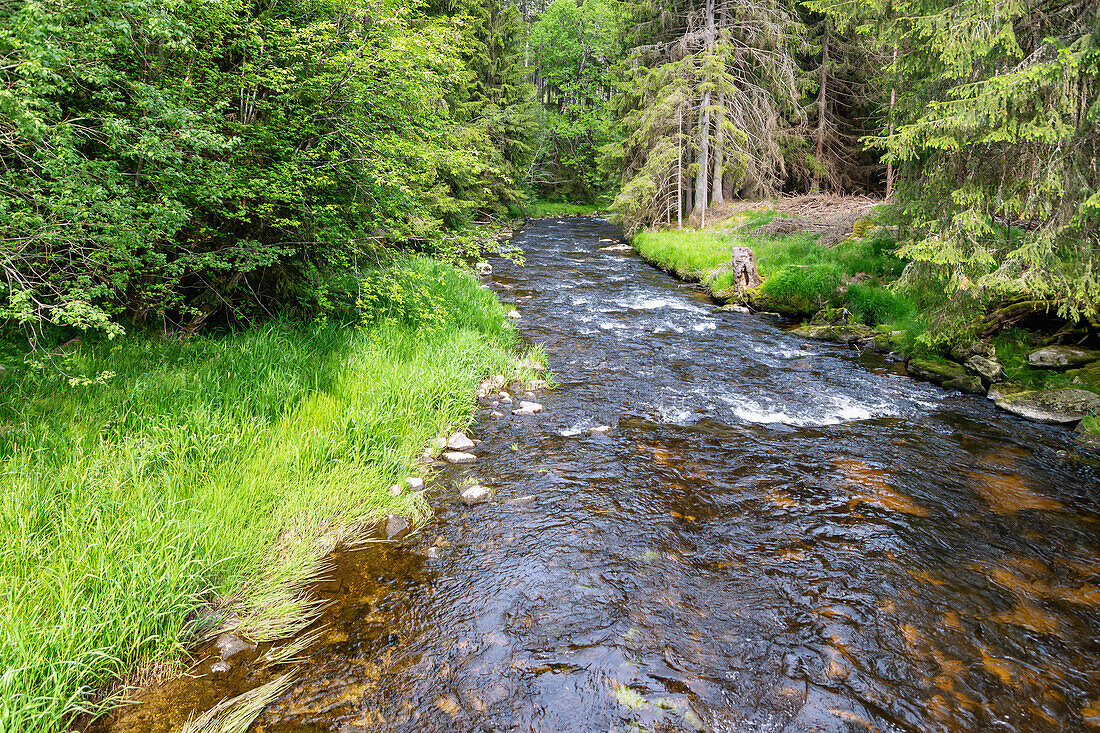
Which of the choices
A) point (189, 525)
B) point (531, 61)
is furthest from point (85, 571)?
point (531, 61)

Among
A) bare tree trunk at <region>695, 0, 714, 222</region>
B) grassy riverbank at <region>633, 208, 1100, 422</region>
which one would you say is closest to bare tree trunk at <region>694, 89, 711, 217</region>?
bare tree trunk at <region>695, 0, 714, 222</region>

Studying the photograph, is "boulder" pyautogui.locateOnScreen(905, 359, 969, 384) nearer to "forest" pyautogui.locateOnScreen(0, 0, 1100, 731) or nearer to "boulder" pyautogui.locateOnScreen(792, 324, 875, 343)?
"forest" pyautogui.locateOnScreen(0, 0, 1100, 731)

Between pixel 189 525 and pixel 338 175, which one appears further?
pixel 338 175

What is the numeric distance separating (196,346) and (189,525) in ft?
10.8

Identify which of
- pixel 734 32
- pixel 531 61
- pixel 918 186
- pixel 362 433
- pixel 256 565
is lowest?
pixel 256 565

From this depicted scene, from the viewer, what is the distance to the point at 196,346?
5738 millimetres

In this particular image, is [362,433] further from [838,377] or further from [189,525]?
[838,377]

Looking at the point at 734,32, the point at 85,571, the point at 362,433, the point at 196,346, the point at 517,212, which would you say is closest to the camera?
the point at 85,571

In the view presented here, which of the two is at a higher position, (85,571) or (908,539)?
(85,571)

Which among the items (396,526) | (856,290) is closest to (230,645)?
(396,526)

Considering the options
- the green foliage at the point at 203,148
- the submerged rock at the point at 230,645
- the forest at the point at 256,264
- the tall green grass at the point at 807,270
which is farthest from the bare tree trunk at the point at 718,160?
the submerged rock at the point at 230,645

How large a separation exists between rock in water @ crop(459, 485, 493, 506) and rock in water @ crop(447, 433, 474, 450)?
3.13 feet

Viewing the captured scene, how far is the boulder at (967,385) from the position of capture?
7.55m

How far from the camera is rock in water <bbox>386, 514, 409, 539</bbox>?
14.1 ft
